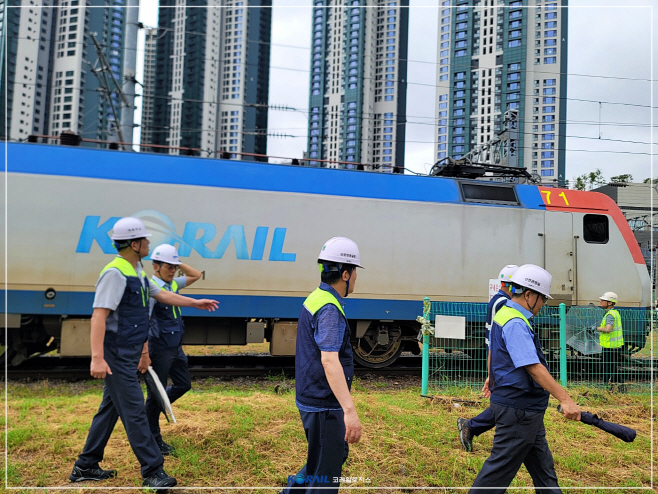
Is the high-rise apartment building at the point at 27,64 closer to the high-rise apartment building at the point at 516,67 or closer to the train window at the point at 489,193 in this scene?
the train window at the point at 489,193

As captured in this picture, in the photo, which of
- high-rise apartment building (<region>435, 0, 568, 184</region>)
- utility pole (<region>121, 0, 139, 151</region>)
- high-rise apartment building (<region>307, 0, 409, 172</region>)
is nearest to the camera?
utility pole (<region>121, 0, 139, 151</region>)

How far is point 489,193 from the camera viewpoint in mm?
8844

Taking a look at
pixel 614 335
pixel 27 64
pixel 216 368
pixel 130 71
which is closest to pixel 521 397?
pixel 614 335

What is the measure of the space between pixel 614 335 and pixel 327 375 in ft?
22.6

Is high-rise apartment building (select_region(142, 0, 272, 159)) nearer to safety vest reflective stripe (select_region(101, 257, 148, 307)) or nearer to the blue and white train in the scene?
the blue and white train

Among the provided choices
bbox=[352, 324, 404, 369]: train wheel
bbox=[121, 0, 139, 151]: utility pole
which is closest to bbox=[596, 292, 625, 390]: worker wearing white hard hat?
bbox=[352, 324, 404, 369]: train wheel

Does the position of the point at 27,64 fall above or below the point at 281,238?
above

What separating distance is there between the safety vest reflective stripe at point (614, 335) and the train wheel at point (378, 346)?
10.7 ft

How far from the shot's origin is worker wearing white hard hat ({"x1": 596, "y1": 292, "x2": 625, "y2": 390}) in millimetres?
7723

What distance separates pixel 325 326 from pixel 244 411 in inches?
134

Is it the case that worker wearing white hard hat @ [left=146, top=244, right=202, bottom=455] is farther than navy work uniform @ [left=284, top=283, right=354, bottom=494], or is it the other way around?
worker wearing white hard hat @ [left=146, top=244, right=202, bottom=455]

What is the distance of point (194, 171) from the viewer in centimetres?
784

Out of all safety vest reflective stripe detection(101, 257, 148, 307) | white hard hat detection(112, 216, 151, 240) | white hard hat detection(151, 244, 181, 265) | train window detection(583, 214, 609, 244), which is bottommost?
safety vest reflective stripe detection(101, 257, 148, 307)

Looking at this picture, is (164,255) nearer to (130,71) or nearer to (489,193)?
(489,193)
